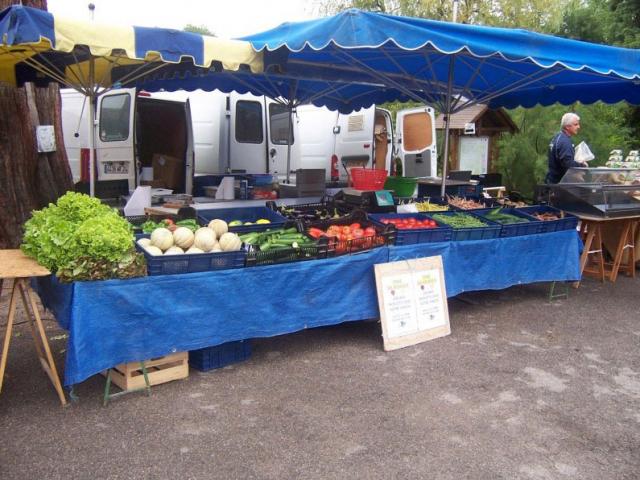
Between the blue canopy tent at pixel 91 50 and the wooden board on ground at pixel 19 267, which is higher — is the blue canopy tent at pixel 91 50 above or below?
above

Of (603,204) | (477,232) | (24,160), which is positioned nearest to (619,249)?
(603,204)

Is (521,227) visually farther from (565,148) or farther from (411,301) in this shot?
(565,148)

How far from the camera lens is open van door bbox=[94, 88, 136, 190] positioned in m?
7.70

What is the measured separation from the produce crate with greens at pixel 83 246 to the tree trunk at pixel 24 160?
10.2 feet

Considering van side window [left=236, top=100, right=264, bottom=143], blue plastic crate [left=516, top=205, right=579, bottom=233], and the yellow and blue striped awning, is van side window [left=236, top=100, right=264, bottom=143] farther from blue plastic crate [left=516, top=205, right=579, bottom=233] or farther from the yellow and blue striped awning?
blue plastic crate [left=516, top=205, right=579, bottom=233]

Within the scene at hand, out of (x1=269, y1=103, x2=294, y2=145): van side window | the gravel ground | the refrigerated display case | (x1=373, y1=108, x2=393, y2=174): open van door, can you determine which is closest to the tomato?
the gravel ground

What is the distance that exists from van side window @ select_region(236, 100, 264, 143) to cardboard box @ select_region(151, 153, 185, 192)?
109 centimetres

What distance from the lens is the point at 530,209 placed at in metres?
6.69

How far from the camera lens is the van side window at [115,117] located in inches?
307

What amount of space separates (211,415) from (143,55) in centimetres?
276

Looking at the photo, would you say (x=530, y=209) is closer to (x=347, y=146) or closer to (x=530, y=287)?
(x=530, y=287)

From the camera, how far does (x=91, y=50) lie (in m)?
4.05

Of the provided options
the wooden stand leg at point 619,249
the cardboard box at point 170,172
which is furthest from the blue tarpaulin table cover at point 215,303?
the cardboard box at point 170,172

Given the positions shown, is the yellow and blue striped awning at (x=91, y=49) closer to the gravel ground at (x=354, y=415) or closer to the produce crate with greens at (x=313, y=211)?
the produce crate with greens at (x=313, y=211)
